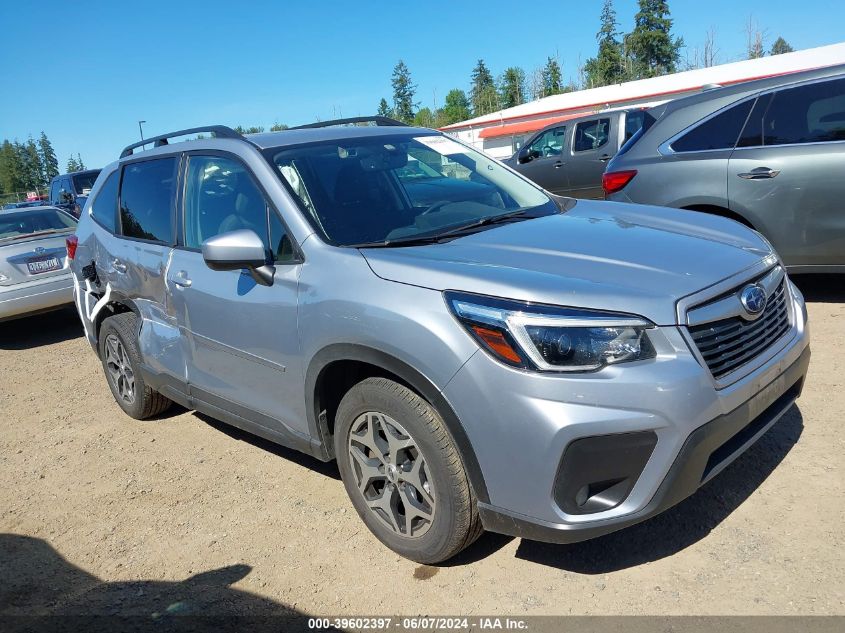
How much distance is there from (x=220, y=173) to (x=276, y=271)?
910mm

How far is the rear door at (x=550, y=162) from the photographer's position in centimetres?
1216

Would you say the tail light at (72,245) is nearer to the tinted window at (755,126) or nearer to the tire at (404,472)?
the tire at (404,472)

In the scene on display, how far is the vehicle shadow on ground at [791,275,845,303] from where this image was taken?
222 inches

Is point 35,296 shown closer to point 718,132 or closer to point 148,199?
point 148,199

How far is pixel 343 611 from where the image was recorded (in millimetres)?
2721

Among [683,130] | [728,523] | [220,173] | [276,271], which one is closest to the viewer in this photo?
[728,523]

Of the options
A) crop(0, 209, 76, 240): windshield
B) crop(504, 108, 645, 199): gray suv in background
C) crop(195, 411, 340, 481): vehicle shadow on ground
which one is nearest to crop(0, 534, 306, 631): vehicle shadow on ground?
crop(195, 411, 340, 481): vehicle shadow on ground

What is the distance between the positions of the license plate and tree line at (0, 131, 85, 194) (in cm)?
9055

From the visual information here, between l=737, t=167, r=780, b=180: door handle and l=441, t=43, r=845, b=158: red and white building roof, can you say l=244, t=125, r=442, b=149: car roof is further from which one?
l=441, t=43, r=845, b=158: red and white building roof

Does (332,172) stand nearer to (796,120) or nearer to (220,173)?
(220,173)

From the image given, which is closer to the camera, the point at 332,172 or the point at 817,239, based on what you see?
the point at 332,172

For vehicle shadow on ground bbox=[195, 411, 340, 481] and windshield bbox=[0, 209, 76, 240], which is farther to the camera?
windshield bbox=[0, 209, 76, 240]

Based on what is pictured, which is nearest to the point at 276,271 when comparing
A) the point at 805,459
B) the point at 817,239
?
the point at 805,459

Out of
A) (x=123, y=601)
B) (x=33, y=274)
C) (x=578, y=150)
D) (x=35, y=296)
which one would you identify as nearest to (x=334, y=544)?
(x=123, y=601)
